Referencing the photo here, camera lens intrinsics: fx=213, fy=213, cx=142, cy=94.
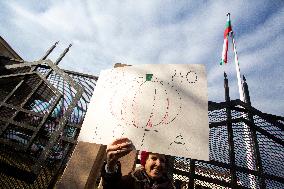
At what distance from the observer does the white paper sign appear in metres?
1.54

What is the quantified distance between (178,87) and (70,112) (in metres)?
2.41

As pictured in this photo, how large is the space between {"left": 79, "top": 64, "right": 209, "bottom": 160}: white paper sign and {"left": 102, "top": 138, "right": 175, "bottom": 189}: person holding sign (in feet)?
0.50

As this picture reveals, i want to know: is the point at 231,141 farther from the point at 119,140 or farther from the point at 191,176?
the point at 119,140

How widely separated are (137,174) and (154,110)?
1.08 meters

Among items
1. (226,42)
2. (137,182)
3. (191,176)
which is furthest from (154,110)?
(226,42)

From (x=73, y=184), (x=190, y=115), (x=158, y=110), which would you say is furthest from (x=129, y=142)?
(x=73, y=184)

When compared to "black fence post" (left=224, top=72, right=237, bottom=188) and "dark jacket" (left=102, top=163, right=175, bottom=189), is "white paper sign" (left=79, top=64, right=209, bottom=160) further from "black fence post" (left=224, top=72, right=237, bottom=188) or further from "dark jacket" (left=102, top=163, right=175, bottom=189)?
"black fence post" (left=224, top=72, right=237, bottom=188)

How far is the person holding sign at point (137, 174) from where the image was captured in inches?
66.7

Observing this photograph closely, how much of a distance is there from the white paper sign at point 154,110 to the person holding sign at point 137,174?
153 millimetres

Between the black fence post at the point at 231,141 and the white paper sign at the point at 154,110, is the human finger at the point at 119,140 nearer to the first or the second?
the white paper sign at the point at 154,110

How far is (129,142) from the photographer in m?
1.58

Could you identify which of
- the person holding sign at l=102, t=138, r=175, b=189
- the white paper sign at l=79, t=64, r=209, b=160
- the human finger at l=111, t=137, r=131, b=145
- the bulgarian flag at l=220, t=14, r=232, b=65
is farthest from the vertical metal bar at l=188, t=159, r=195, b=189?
the bulgarian flag at l=220, t=14, r=232, b=65

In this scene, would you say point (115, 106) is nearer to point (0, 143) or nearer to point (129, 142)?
point (129, 142)

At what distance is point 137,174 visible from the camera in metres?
2.46
